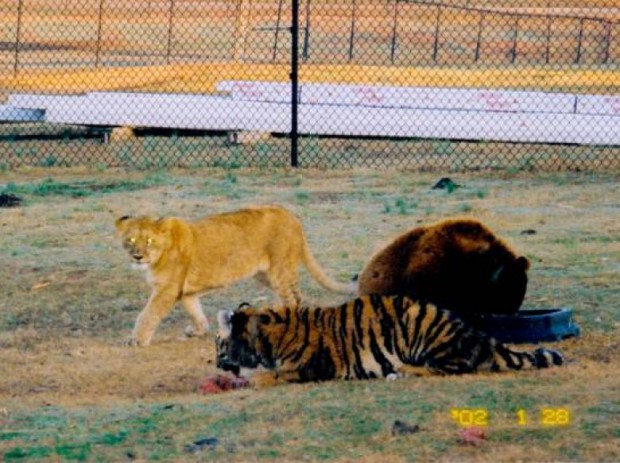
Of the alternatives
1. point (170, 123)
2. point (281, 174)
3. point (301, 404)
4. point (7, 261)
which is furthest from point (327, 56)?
point (301, 404)

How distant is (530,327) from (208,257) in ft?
6.83

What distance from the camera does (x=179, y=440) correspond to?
288 inches

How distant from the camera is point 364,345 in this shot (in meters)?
8.50

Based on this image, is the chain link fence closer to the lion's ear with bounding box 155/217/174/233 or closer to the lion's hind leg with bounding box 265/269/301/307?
the lion's hind leg with bounding box 265/269/301/307

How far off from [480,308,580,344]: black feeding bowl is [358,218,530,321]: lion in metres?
0.10

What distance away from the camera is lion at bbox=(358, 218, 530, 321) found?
357 inches

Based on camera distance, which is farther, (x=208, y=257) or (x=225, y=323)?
(x=208, y=257)

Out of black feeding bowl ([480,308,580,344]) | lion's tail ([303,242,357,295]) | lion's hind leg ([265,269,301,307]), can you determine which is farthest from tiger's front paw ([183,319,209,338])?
black feeding bowl ([480,308,580,344])

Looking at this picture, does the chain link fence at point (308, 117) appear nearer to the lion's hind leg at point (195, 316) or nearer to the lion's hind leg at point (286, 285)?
the lion's hind leg at point (286, 285)

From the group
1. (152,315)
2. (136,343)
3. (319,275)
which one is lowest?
(136,343)

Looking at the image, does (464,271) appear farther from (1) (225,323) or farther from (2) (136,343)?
(2) (136,343)

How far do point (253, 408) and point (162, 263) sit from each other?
239cm

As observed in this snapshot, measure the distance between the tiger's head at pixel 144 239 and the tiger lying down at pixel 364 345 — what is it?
4.55ft
